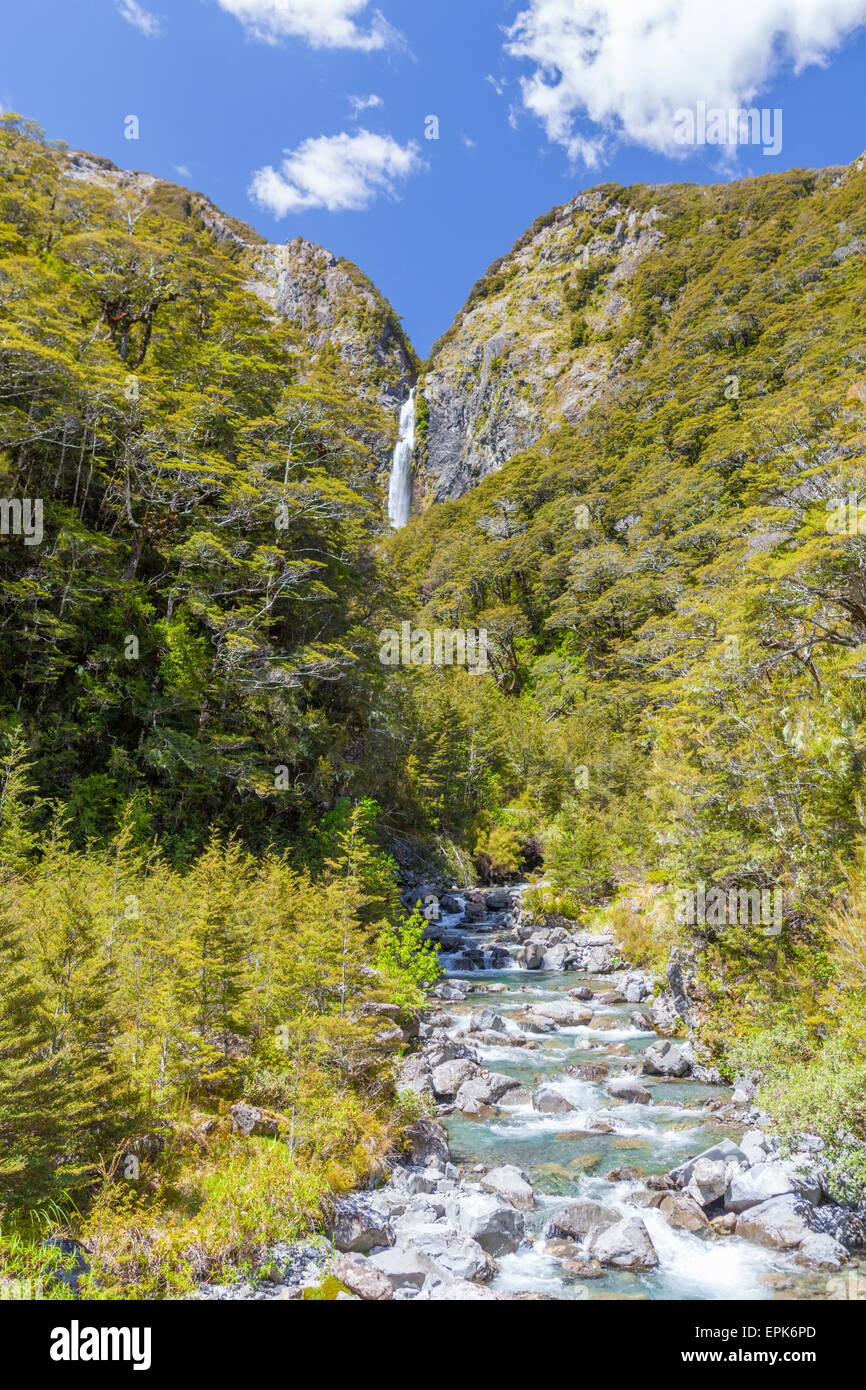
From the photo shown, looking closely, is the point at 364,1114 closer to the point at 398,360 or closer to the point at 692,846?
the point at 692,846

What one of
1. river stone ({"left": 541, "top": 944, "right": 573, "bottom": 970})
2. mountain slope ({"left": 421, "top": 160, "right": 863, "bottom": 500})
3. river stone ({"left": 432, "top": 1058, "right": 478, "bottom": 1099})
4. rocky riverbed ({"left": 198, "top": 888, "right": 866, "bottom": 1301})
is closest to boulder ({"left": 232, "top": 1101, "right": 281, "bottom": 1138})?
rocky riverbed ({"left": 198, "top": 888, "right": 866, "bottom": 1301})

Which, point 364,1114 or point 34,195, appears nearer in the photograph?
point 364,1114

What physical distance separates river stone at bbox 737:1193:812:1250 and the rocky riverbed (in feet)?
0.05

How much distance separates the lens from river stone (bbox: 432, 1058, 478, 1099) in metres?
11.7

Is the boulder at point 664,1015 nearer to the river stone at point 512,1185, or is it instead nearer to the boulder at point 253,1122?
the river stone at point 512,1185

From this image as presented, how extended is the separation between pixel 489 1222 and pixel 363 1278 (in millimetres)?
1827

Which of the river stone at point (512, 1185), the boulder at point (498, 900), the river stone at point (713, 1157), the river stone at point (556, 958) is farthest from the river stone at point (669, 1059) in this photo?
the boulder at point (498, 900)

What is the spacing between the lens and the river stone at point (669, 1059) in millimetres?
12320

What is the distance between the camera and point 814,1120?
7.39 m

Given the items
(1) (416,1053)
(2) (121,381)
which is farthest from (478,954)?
(2) (121,381)

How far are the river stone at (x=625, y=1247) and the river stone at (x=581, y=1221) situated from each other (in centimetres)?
18

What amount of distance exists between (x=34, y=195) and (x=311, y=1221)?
33.9 m

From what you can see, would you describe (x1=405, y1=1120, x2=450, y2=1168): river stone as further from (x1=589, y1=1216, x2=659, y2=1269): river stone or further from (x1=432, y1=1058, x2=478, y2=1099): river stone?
(x1=589, y1=1216, x2=659, y2=1269): river stone
